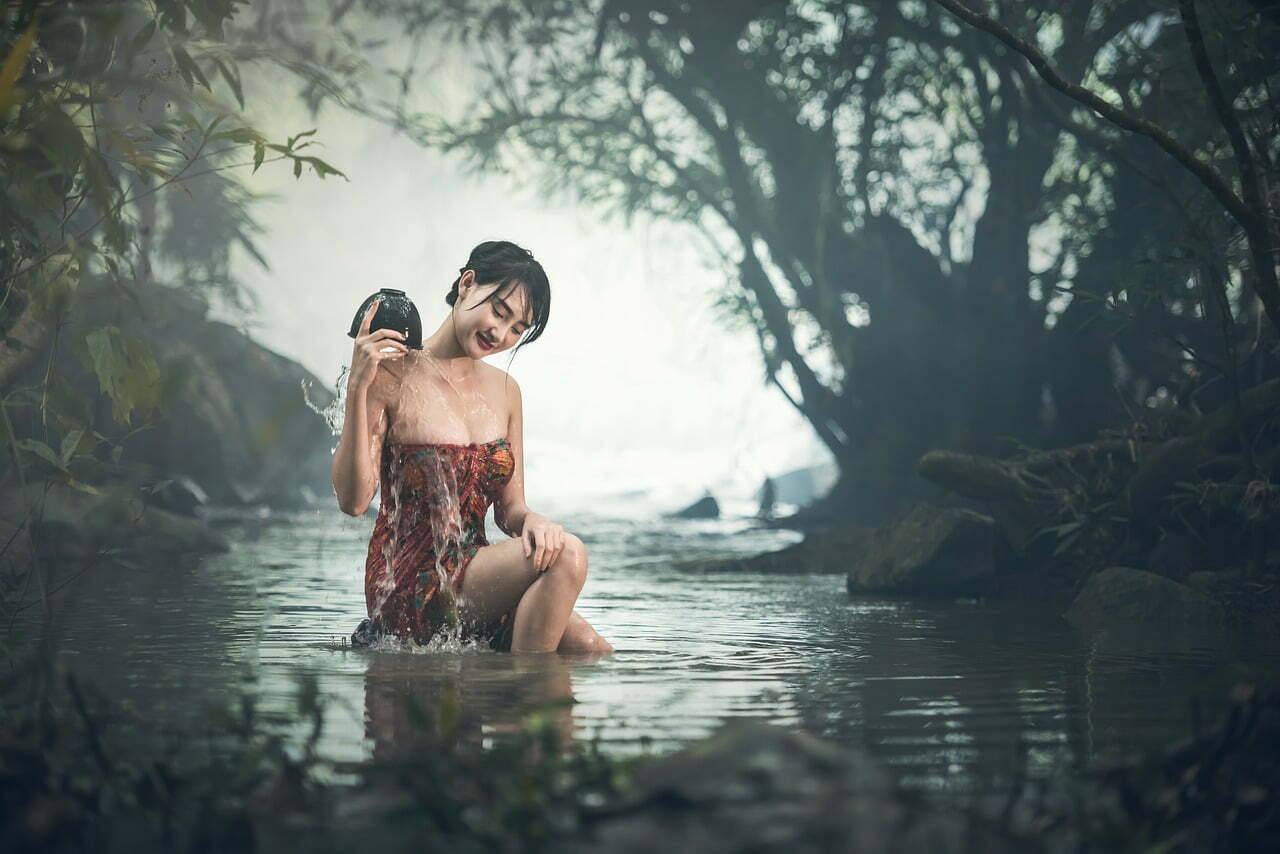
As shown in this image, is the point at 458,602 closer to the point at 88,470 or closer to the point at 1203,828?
the point at 88,470

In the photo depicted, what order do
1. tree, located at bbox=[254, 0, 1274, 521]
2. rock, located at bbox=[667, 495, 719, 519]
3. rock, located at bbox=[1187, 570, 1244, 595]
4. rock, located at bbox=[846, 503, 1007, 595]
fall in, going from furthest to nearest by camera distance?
rock, located at bbox=[667, 495, 719, 519], tree, located at bbox=[254, 0, 1274, 521], rock, located at bbox=[846, 503, 1007, 595], rock, located at bbox=[1187, 570, 1244, 595]

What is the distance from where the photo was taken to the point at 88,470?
482 centimetres

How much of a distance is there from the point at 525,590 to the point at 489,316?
93 centimetres

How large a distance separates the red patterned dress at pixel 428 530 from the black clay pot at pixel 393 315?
41 cm

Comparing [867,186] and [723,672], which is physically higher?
[867,186]

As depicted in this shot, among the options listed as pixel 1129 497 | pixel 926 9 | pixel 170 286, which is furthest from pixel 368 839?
pixel 170 286

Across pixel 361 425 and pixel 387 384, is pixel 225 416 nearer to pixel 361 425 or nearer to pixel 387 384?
pixel 387 384

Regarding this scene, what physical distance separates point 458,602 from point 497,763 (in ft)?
7.60

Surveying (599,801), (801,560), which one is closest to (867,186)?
(801,560)

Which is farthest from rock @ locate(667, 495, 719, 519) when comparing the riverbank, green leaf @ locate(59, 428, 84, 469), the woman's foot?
the riverbank

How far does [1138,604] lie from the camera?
648 cm

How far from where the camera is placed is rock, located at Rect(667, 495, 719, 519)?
23.3 meters

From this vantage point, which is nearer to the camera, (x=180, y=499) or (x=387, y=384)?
(x=387, y=384)

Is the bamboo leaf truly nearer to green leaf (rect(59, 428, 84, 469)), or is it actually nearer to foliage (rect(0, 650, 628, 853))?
foliage (rect(0, 650, 628, 853))
